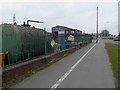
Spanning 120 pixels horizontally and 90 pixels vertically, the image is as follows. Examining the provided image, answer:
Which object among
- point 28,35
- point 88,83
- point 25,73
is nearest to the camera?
point 88,83

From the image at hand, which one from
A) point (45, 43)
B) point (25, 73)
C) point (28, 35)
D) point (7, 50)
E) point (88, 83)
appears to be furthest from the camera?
point (45, 43)

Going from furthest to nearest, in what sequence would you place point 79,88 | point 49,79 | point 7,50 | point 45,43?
1. point 45,43
2. point 7,50
3. point 49,79
4. point 79,88

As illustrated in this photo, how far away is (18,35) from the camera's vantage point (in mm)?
16547

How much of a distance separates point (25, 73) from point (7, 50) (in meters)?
1.69

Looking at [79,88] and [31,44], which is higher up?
[31,44]

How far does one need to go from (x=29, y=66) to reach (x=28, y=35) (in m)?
4.07

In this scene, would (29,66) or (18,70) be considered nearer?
(18,70)

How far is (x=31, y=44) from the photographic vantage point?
19078mm

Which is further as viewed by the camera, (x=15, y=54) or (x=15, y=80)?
(x=15, y=54)

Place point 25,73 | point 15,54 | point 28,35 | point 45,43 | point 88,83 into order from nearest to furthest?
point 88,83 → point 25,73 → point 15,54 → point 28,35 → point 45,43

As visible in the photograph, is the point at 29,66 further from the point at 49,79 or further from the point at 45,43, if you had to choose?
the point at 45,43

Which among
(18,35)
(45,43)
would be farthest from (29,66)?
(45,43)

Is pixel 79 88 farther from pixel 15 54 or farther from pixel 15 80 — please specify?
pixel 15 54

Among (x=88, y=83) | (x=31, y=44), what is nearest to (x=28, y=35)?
(x=31, y=44)
